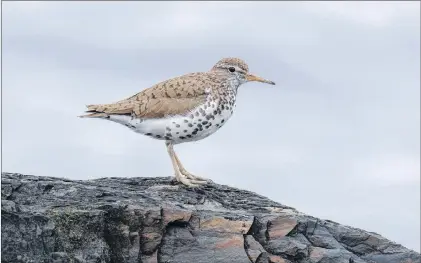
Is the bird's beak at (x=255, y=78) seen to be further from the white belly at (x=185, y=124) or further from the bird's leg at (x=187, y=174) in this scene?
the bird's leg at (x=187, y=174)

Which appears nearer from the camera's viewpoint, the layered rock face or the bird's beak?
the layered rock face

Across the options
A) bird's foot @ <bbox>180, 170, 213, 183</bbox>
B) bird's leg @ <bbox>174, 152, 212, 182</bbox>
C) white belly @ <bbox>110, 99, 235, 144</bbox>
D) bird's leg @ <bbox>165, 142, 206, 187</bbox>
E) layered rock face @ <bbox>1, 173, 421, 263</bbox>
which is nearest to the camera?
layered rock face @ <bbox>1, 173, 421, 263</bbox>

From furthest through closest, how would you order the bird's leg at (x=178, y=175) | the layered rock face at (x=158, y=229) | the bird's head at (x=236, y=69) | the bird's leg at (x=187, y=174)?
the bird's leg at (x=187, y=174) < the bird's head at (x=236, y=69) < the bird's leg at (x=178, y=175) < the layered rock face at (x=158, y=229)

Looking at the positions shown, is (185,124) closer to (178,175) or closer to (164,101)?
(164,101)

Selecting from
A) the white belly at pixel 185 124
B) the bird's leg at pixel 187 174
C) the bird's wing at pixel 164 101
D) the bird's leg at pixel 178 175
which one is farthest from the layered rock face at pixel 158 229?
the bird's wing at pixel 164 101

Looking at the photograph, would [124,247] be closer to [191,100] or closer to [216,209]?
[216,209]

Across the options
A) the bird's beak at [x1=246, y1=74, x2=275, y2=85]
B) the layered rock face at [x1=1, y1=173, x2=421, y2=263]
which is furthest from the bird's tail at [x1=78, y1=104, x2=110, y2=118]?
the bird's beak at [x1=246, y1=74, x2=275, y2=85]

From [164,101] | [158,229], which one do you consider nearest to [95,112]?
[164,101]

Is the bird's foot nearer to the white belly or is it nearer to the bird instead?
the bird

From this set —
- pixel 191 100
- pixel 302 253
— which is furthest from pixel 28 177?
pixel 302 253
